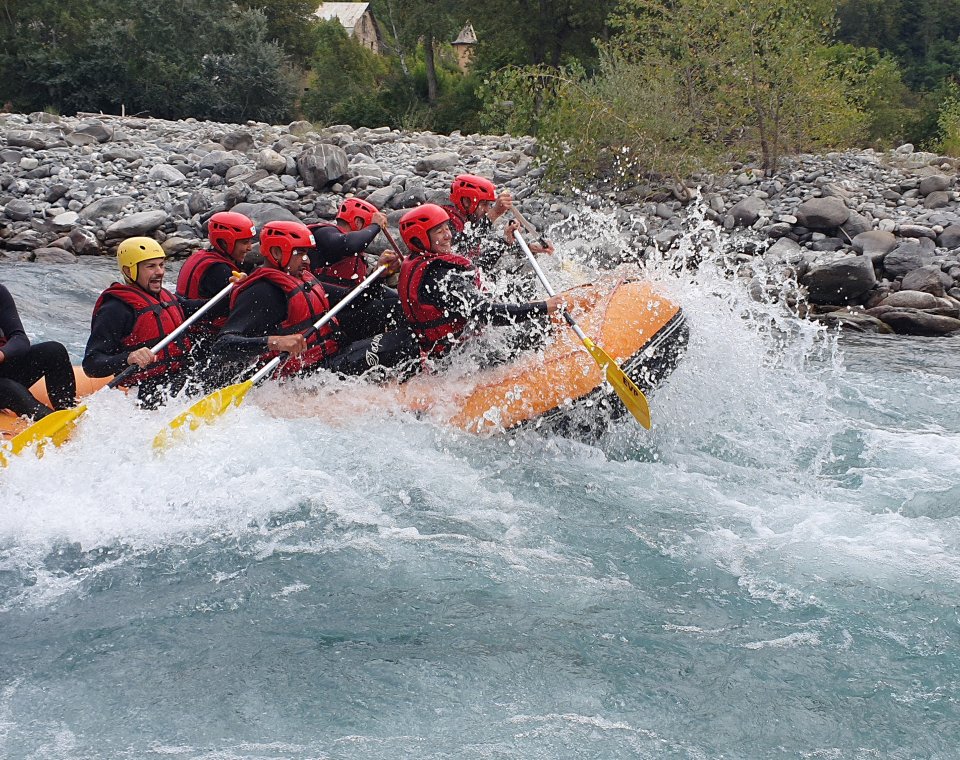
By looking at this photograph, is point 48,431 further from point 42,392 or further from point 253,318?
point 253,318

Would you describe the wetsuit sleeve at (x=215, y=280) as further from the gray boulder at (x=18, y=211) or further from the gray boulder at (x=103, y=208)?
the gray boulder at (x=18, y=211)

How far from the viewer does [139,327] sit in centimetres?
554

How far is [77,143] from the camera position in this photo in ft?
57.7

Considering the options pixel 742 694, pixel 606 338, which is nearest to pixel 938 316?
pixel 606 338

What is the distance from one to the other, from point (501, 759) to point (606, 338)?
288cm

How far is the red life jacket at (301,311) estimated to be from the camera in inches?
219

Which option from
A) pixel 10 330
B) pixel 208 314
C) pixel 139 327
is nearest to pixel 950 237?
pixel 208 314

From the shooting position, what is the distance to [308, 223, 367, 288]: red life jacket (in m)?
6.67

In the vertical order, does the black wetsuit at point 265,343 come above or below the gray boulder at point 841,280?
above

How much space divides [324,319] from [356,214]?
1283 millimetres

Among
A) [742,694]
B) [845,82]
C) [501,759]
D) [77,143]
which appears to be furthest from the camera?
[77,143]

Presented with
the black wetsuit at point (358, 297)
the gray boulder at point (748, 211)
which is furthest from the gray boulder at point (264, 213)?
the black wetsuit at point (358, 297)

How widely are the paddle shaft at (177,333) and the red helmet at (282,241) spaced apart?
39 cm

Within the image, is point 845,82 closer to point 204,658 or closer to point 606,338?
point 606,338
